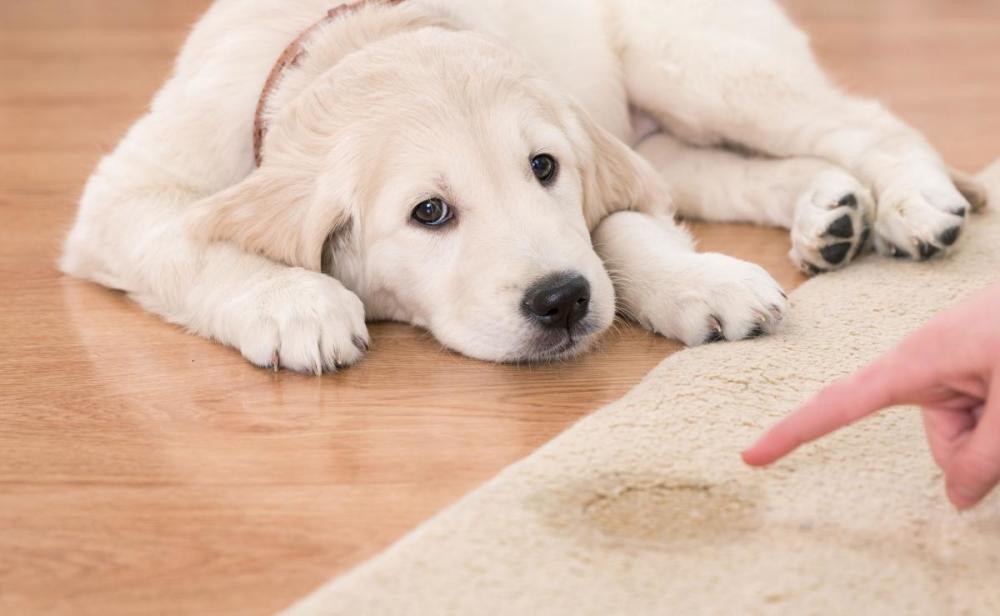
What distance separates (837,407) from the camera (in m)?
1.32

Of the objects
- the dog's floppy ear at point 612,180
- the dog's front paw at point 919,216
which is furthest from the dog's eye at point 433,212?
the dog's front paw at point 919,216

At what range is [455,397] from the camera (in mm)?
1964

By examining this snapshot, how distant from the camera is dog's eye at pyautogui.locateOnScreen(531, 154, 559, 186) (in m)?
2.19

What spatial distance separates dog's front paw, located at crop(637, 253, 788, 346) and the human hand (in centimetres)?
68

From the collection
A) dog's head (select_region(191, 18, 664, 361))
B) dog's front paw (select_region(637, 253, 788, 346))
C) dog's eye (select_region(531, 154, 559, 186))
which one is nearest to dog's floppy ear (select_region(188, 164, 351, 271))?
dog's head (select_region(191, 18, 664, 361))

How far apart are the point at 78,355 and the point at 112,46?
3.33m

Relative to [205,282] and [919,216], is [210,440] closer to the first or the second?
[205,282]

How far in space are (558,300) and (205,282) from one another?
661mm

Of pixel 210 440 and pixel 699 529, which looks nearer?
pixel 699 529

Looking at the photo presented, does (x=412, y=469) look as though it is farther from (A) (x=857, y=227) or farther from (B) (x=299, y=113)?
(A) (x=857, y=227)

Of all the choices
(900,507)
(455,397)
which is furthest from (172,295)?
(900,507)

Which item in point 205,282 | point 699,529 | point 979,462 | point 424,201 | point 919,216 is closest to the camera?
point 979,462

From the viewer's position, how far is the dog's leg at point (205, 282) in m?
2.05

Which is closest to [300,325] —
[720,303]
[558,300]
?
[558,300]
